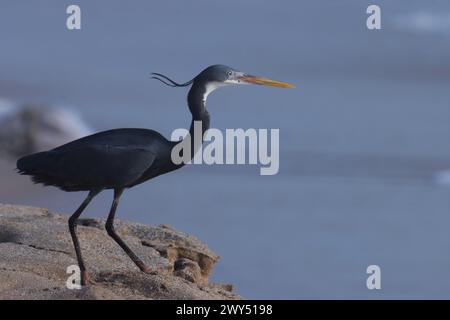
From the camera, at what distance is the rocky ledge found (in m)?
8.66

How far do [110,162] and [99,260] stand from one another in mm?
1028

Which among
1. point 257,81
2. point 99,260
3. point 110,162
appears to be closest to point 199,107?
point 257,81

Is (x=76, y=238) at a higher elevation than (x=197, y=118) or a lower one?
lower

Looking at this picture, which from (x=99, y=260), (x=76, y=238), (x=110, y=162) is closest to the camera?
(x=110, y=162)

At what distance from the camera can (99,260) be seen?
975cm

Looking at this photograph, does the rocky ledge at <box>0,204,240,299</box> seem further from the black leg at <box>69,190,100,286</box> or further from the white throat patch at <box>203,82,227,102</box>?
the white throat patch at <box>203,82,227,102</box>

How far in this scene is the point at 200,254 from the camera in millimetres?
10430

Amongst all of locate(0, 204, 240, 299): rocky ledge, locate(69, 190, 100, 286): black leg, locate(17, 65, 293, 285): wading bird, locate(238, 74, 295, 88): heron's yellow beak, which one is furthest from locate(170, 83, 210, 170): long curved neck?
locate(0, 204, 240, 299): rocky ledge

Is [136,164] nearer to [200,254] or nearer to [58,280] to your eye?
[58,280]

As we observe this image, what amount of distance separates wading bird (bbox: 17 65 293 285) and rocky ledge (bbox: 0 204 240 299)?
1.02 feet

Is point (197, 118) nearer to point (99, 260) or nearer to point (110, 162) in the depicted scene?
point (110, 162)

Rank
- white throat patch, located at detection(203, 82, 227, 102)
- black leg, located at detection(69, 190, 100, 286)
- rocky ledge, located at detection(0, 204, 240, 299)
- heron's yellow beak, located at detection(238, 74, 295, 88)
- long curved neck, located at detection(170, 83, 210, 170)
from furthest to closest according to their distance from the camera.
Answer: heron's yellow beak, located at detection(238, 74, 295, 88), white throat patch, located at detection(203, 82, 227, 102), long curved neck, located at detection(170, 83, 210, 170), black leg, located at detection(69, 190, 100, 286), rocky ledge, located at detection(0, 204, 240, 299)

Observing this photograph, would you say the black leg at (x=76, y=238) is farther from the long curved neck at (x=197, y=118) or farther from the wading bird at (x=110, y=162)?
the long curved neck at (x=197, y=118)
